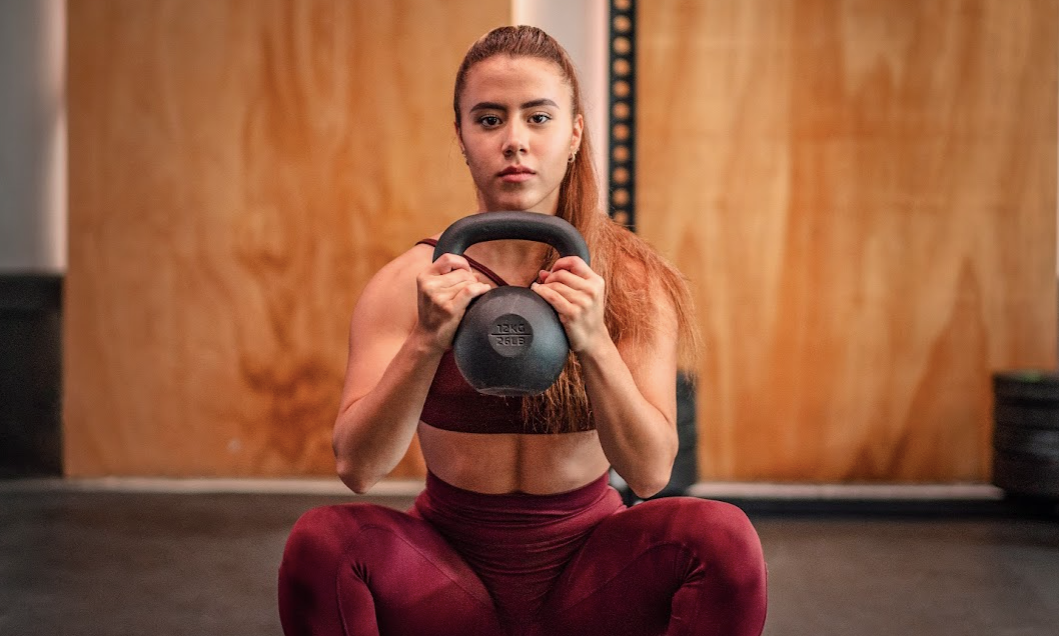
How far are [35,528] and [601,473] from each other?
2149 millimetres

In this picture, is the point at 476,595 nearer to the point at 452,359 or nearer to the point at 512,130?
the point at 452,359

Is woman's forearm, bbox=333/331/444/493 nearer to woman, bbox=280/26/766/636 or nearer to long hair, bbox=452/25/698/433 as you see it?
woman, bbox=280/26/766/636

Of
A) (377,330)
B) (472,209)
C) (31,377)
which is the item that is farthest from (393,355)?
(31,377)

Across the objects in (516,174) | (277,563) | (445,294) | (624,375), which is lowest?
(277,563)

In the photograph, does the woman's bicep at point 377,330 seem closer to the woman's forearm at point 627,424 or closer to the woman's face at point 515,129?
the woman's face at point 515,129

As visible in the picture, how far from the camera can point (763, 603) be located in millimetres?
1392

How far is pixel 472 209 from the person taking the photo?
3.49m

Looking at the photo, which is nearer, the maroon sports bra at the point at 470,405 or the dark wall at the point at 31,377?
the maroon sports bra at the point at 470,405

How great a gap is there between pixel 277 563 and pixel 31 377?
1.41m

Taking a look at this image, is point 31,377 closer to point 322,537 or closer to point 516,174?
point 322,537

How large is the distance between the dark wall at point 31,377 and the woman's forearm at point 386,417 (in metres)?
2.59

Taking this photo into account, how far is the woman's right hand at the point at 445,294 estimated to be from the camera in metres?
1.25

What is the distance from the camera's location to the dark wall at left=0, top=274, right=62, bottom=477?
11.8 ft

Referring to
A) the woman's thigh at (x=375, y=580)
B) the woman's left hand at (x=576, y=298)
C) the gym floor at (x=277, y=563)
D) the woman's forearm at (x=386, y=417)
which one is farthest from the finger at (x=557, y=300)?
the gym floor at (x=277, y=563)
